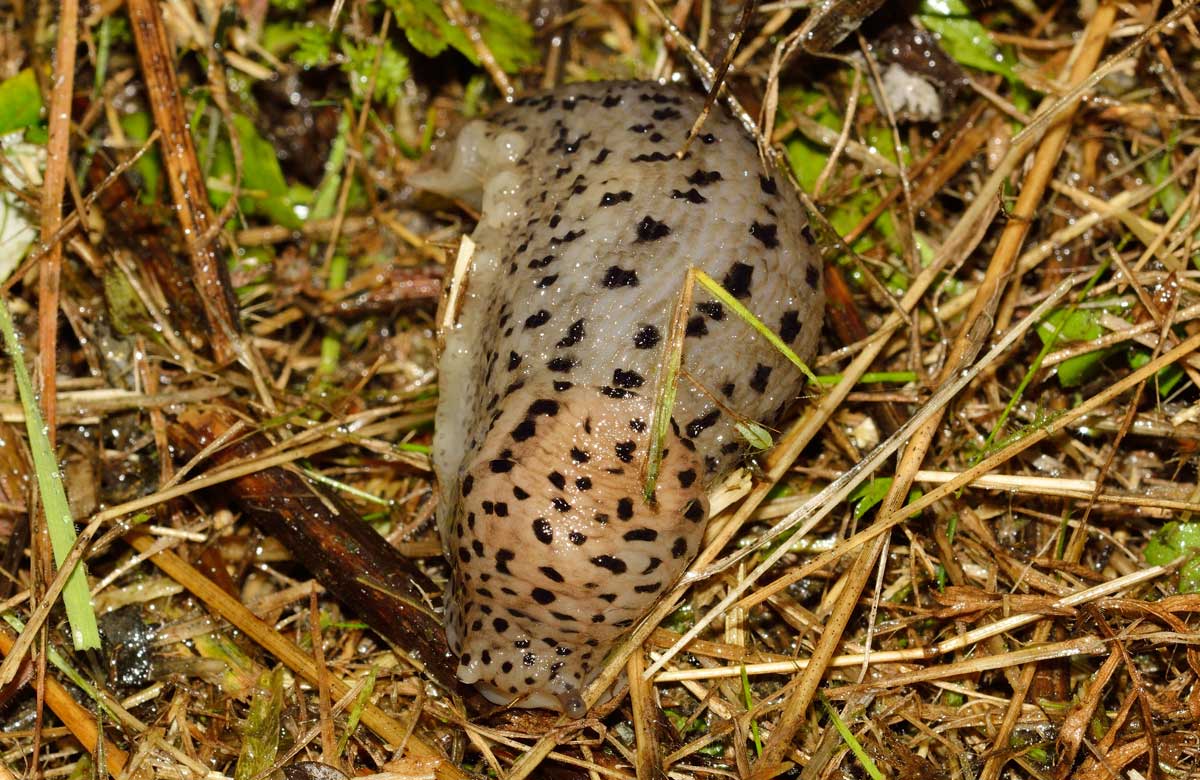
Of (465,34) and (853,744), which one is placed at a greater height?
(465,34)

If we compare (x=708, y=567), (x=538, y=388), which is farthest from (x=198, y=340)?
(x=708, y=567)

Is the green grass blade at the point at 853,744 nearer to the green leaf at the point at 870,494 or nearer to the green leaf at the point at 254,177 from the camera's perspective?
the green leaf at the point at 870,494

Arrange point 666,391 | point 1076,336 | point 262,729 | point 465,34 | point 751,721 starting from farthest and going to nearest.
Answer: point 465,34 < point 1076,336 < point 262,729 < point 751,721 < point 666,391

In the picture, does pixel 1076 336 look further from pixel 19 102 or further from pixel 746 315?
pixel 19 102

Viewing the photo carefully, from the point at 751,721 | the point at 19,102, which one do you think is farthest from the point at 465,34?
the point at 751,721

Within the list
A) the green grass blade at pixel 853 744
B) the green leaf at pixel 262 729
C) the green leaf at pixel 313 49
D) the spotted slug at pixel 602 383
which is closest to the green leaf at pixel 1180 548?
the green grass blade at pixel 853 744

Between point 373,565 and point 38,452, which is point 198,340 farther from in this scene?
point 373,565

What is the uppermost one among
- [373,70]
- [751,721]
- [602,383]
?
[373,70]
